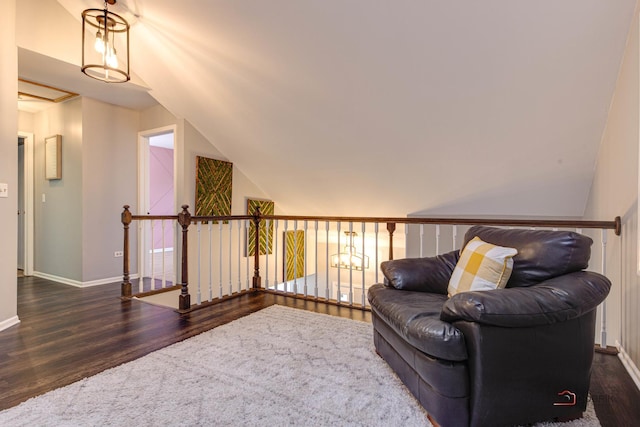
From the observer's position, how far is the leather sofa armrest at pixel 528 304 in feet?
4.48

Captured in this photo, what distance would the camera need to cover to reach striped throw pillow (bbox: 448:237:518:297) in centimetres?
174

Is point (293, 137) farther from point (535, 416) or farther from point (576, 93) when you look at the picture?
point (535, 416)

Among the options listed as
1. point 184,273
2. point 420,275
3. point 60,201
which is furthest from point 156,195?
point 420,275

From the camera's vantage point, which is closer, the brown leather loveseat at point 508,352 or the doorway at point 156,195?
the brown leather loveseat at point 508,352

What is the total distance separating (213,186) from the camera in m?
4.61

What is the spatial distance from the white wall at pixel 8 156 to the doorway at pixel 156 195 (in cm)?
156

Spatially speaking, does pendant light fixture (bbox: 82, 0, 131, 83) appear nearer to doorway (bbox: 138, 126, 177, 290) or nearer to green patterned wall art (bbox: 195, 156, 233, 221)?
doorway (bbox: 138, 126, 177, 290)

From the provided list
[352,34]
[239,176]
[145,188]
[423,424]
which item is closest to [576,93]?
[352,34]

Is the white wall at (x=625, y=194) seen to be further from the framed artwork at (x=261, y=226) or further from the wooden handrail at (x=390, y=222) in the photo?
the framed artwork at (x=261, y=226)

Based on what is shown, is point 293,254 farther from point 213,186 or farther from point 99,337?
point 99,337

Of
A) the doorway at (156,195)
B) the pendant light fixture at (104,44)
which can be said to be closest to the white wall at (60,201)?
the doorway at (156,195)

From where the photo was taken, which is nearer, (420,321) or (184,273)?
(420,321)

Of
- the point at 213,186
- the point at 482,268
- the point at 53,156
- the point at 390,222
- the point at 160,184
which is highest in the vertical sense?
the point at 53,156

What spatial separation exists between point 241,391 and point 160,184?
22.6 ft
